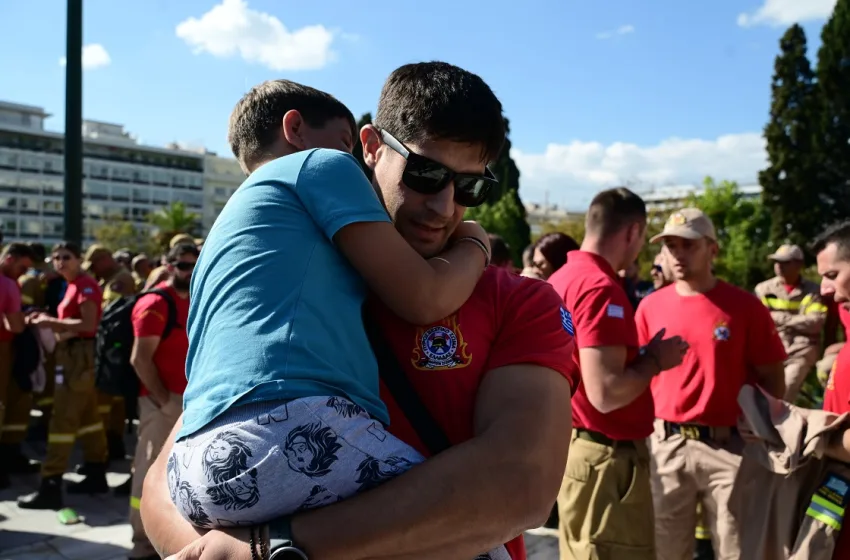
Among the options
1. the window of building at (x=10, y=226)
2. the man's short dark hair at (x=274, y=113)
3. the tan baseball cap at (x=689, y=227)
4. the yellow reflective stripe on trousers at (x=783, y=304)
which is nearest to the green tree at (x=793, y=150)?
the yellow reflective stripe on trousers at (x=783, y=304)

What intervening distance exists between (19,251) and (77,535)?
4.03 metres

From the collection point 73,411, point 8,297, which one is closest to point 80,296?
point 8,297

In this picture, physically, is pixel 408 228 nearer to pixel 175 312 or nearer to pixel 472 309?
pixel 472 309

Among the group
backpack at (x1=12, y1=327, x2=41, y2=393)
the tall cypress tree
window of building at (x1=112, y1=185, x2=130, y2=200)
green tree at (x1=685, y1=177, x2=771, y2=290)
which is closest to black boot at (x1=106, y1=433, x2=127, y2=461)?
backpack at (x1=12, y1=327, x2=41, y2=393)

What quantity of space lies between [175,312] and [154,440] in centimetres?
100

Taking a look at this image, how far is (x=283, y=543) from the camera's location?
46.6 inches

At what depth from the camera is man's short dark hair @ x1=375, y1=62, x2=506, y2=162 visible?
148 centimetres

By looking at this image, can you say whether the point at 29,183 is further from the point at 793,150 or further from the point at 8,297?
the point at 8,297

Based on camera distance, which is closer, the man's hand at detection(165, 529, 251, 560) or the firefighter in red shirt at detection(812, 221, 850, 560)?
the man's hand at detection(165, 529, 251, 560)

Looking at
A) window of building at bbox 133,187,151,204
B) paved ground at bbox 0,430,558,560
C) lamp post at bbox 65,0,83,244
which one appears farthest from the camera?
window of building at bbox 133,187,151,204

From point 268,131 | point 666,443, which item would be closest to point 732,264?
point 666,443

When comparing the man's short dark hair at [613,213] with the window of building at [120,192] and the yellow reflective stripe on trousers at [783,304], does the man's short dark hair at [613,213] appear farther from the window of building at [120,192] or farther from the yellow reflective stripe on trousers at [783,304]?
the window of building at [120,192]

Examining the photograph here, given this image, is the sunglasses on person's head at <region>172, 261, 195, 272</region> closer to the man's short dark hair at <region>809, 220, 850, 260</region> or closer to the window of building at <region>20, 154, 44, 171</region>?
the man's short dark hair at <region>809, 220, 850, 260</region>

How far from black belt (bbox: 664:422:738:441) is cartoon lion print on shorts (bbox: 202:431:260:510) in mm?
3642
